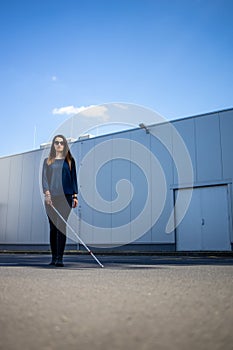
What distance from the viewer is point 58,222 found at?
442cm

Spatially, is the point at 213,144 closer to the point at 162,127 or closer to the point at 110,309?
the point at 162,127

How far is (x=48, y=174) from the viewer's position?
4672 mm

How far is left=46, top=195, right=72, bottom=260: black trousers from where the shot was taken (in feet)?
14.4

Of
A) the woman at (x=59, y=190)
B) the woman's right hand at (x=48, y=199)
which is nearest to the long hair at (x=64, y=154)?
the woman at (x=59, y=190)

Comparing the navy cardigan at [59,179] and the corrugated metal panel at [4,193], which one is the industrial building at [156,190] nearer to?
the corrugated metal panel at [4,193]

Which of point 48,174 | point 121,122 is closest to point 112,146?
point 121,122

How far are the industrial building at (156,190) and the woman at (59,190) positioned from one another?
9.23 metres

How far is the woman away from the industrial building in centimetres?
923

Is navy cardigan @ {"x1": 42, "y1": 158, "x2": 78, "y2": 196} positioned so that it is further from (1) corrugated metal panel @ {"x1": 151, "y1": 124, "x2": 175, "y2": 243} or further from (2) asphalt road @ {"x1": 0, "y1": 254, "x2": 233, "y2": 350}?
(1) corrugated metal panel @ {"x1": 151, "y1": 124, "x2": 175, "y2": 243}

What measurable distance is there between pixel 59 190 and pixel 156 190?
9.82m

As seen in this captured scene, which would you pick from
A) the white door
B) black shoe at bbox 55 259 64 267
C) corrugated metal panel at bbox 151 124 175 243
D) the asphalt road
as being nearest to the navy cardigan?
black shoe at bbox 55 259 64 267

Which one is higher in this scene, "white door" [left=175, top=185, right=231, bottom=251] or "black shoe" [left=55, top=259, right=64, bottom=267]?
"white door" [left=175, top=185, right=231, bottom=251]

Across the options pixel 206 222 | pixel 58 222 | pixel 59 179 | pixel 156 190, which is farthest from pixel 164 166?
pixel 58 222

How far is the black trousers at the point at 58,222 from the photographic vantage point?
14.4ft
